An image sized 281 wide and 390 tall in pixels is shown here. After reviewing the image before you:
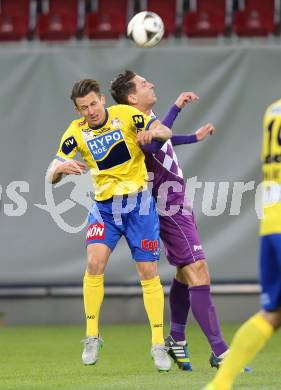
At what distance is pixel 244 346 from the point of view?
505 centimetres

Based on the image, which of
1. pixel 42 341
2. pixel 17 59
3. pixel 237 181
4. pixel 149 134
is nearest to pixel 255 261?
pixel 237 181

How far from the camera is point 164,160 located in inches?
295

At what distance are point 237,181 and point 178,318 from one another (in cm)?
336

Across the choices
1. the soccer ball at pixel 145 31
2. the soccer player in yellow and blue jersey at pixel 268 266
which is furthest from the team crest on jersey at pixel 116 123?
the soccer player in yellow and blue jersey at pixel 268 266

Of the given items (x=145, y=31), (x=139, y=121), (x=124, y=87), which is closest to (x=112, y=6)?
(x=145, y=31)

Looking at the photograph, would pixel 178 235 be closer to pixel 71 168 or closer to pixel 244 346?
pixel 71 168

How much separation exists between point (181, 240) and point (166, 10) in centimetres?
710

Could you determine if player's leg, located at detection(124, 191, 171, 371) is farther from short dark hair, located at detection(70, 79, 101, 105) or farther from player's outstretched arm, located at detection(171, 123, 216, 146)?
short dark hair, located at detection(70, 79, 101, 105)

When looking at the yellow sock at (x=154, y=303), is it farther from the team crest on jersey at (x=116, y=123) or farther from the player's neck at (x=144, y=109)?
the player's neck at (x=144, y=109)

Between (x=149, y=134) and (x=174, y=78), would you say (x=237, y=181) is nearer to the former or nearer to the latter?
(x=174, y=78)

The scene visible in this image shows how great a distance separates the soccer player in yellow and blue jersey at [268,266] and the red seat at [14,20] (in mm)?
8693

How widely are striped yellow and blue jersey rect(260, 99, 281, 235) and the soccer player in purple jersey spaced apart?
2059mm

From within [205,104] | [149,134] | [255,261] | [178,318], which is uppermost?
[149,134]

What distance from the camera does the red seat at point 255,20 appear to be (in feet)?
43.9
